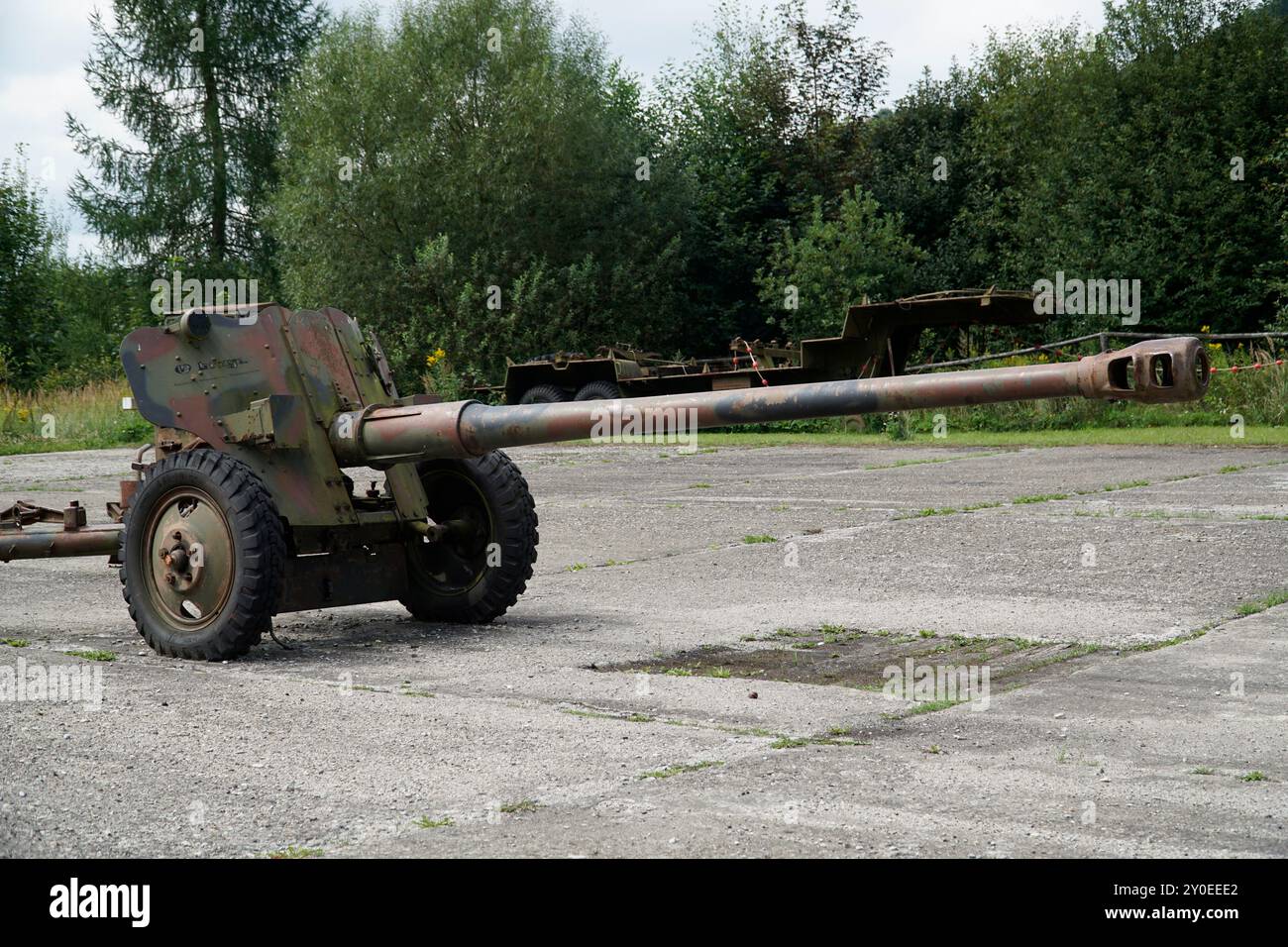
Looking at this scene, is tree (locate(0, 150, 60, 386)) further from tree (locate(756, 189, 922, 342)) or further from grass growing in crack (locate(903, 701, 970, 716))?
grass growing in crack (locate(903, 701, 970, 716))

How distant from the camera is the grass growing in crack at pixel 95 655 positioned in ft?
23.5

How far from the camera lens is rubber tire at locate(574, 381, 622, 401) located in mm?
27097

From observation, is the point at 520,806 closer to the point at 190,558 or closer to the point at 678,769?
the point at 678,769

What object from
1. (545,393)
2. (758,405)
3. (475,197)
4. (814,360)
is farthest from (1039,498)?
(475,197)

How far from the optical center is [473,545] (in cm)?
837

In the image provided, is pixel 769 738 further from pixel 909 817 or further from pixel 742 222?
pixel 742 222

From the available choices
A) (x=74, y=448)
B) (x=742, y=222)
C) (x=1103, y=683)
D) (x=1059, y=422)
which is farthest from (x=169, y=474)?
(x=742, y=222)

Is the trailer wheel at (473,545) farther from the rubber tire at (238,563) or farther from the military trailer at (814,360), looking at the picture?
the military trailer at (814,360)

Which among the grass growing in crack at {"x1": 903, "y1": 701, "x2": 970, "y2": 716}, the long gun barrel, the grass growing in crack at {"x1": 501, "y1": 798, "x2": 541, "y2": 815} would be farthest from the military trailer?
the grass growing in crack at {"x1": 501, "y1": 798, "x2": 541, "y2": 815}

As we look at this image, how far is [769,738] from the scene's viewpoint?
5.26m

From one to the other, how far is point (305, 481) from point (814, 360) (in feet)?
59.0

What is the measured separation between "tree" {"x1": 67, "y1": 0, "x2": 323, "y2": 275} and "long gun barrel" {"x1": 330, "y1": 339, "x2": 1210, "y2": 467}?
41.1 m

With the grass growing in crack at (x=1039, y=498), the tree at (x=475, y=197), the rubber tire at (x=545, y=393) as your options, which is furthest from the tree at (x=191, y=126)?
the grass growing in crack at (x=1039, y=498)
